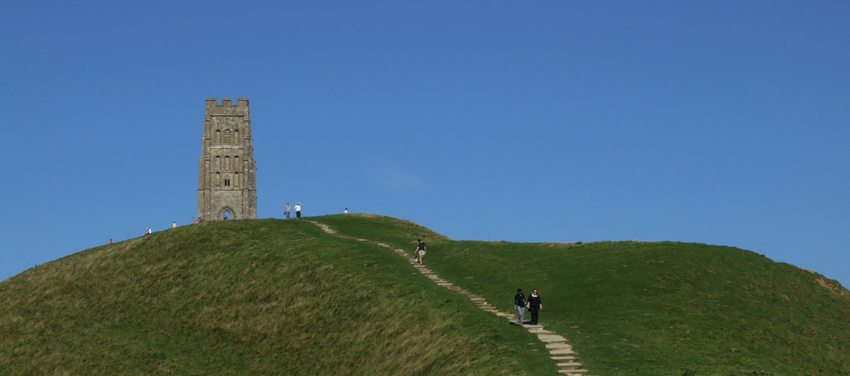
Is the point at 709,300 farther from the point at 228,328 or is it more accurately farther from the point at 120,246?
the point at 120,246

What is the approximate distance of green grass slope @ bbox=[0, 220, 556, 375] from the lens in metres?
41.7

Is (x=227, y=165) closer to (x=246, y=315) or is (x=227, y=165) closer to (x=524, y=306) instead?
(x=246, y=315)

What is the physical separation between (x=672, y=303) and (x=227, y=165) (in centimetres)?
9007

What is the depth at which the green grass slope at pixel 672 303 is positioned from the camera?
121 feet

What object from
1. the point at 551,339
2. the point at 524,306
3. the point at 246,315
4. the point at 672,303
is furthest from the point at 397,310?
the point at 672,303

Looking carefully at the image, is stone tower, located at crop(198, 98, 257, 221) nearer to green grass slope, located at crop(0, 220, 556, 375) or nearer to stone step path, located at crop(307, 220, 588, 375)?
green grass slope, located at crop(0, 220, 556, 375)

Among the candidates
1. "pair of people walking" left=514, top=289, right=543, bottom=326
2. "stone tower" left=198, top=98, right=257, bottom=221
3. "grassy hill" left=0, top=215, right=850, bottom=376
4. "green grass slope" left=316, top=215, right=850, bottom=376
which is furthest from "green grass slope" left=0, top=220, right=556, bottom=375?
"stone tower" left=198, top=98, right=257, bottom=221

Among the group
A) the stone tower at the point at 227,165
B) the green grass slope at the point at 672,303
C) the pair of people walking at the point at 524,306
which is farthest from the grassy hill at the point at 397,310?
the stone tower at the point at 227,165

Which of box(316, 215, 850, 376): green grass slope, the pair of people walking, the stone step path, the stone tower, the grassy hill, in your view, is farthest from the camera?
the stone tower

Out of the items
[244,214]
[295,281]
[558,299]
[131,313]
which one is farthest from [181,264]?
[244,214]

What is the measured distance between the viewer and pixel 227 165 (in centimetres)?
12338

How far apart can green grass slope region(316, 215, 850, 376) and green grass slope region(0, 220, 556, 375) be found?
140 inches

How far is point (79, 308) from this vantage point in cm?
5947

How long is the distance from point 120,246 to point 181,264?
10.4 m
